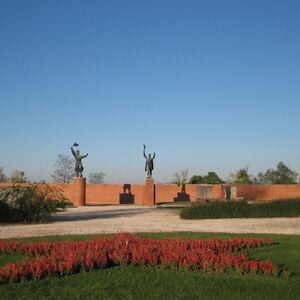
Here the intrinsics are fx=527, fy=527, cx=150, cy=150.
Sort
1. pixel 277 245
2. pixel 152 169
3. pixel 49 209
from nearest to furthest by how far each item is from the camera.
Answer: pixel 277 245 → pixel 49 209 → pixel 152 169

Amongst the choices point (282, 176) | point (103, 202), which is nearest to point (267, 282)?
point (103, 202)

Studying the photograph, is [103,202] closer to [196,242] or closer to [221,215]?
[221,215]

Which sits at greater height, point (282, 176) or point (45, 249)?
point (282, 176)

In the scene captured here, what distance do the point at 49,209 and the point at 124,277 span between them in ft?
48.4

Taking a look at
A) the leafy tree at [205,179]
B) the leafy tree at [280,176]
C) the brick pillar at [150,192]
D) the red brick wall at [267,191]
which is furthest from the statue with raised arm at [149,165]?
the leafy tree at [280,176]

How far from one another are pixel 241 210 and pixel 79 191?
20.2m

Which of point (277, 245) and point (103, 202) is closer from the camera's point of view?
point (277, 245)

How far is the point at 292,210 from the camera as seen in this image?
25.0 meters


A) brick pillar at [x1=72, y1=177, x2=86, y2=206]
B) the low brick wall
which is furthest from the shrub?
the low brick wall

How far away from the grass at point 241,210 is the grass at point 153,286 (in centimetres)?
1475

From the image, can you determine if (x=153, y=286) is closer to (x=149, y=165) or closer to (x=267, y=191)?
(x=149, y=165)

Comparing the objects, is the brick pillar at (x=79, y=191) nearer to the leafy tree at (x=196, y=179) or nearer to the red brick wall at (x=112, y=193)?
the red brick wall at (x=112, y=193)

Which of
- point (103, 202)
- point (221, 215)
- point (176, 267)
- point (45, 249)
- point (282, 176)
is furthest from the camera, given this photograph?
point (282, 176)

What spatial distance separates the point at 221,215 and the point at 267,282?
16.1 metres
